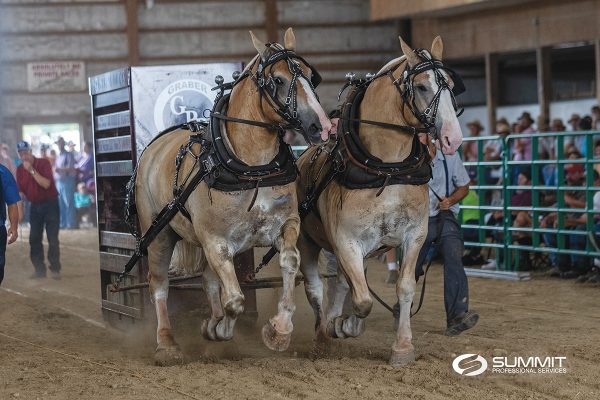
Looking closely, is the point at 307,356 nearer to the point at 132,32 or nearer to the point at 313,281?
the point at 313,281

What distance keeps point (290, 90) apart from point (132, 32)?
18115 mm

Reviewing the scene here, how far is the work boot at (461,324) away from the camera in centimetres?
754

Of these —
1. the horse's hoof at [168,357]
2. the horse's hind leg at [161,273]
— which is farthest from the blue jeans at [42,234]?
the horse's hoof at [168,357]

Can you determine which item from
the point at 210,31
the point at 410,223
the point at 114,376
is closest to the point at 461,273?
the point at 410,223

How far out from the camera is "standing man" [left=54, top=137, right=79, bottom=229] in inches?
866

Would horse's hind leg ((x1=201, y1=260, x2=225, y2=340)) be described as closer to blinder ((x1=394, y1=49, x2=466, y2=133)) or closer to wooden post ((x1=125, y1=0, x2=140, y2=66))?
blinder ((x1=394, y1=49, x2=466, y2=133))

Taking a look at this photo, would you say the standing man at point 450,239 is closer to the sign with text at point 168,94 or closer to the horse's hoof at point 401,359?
the horse's hoof at point 401,359

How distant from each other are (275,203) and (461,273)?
203 cm

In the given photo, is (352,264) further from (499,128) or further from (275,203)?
(499,128)

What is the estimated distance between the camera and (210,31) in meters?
23.7

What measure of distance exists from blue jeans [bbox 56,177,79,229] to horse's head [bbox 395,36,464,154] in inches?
651

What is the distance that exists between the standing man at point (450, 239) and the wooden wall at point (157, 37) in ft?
51.7

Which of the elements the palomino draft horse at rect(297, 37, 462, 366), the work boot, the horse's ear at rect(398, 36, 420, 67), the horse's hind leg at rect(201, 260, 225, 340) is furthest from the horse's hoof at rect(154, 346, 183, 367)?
the horse's ear at rect(398, 36, 420, 67)

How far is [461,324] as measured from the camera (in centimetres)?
759
